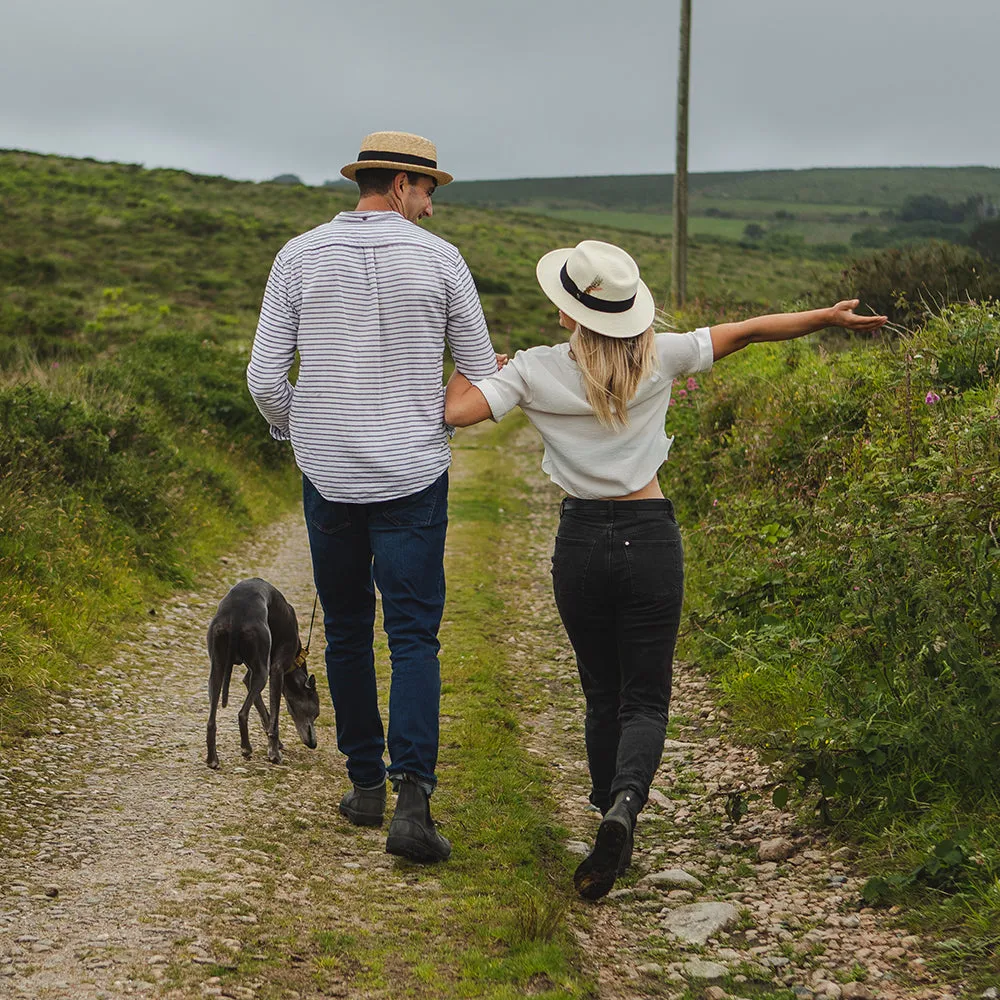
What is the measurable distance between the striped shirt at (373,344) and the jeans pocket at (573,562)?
56cm

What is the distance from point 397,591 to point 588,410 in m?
0.99

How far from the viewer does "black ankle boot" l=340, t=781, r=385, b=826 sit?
4727 mm

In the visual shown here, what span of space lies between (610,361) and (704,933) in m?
1.96

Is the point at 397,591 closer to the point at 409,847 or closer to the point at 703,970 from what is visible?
the point at 409,847

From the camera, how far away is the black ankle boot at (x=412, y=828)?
4176 millimetres

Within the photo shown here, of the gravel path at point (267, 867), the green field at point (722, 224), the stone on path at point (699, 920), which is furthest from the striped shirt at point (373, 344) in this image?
the green field at point (722, 224)

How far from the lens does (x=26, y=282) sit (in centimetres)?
3038

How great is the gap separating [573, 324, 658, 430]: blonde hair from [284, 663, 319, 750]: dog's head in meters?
2.64

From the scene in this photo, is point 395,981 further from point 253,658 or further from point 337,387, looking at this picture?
point 253,658

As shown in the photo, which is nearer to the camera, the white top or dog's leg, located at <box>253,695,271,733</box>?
the white top

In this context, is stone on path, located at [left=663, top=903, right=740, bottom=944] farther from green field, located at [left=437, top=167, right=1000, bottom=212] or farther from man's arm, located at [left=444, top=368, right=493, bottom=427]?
green field, located at [left=437, top=167, right=1000, bottom=212]

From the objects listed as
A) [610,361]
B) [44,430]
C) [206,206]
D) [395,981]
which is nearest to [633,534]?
[610,361]

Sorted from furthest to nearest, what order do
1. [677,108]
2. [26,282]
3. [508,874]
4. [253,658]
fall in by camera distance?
[26,282]
[677,108]
[253,658]
[508,874]

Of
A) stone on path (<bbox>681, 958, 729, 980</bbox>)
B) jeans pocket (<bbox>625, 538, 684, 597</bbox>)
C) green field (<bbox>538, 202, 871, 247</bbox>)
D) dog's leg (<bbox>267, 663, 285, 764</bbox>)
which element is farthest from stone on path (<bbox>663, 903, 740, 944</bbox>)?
green field (<bbox>538, 202, 871, 247</bbox>)
